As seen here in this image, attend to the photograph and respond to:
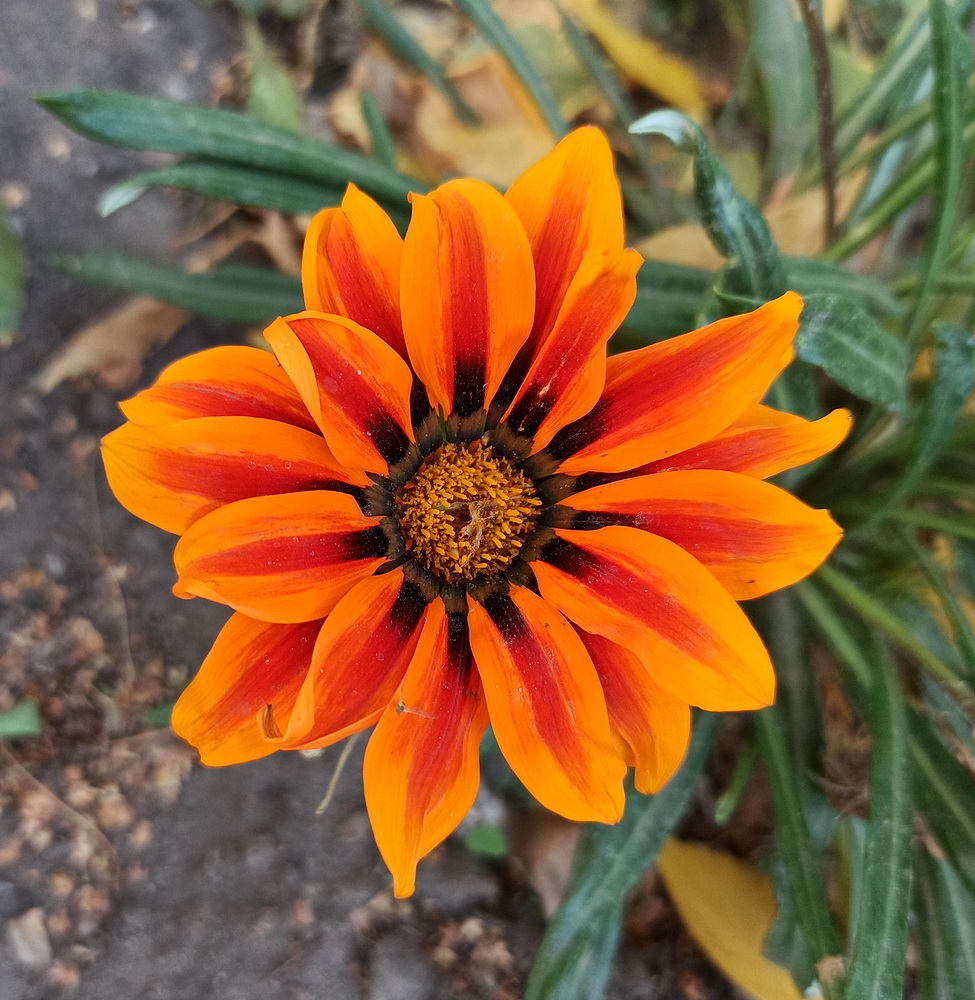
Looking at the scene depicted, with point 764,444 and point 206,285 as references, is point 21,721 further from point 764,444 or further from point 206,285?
point 764,444

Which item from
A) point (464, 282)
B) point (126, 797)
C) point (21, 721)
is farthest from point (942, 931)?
point (21, 721)

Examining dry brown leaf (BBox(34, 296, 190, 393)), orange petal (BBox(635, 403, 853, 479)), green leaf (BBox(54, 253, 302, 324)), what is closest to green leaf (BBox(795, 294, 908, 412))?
orange petal (BBox(635, 403, 853, 479))

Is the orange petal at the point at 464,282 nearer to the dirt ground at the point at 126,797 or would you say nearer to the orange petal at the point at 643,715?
the orange petal at the point at 643,715

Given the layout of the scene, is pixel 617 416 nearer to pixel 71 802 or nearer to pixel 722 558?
pixel 722 558

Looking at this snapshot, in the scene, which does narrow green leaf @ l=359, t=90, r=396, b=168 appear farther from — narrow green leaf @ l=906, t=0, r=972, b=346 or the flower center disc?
narrow green leaf @ l=906, t=0, r=972, b=346

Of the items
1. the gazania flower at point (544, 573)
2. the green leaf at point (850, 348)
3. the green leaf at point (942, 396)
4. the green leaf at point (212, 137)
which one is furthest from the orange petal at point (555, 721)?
the green leaf at point (212, 137)

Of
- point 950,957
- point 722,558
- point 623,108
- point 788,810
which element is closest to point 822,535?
point 722,558
